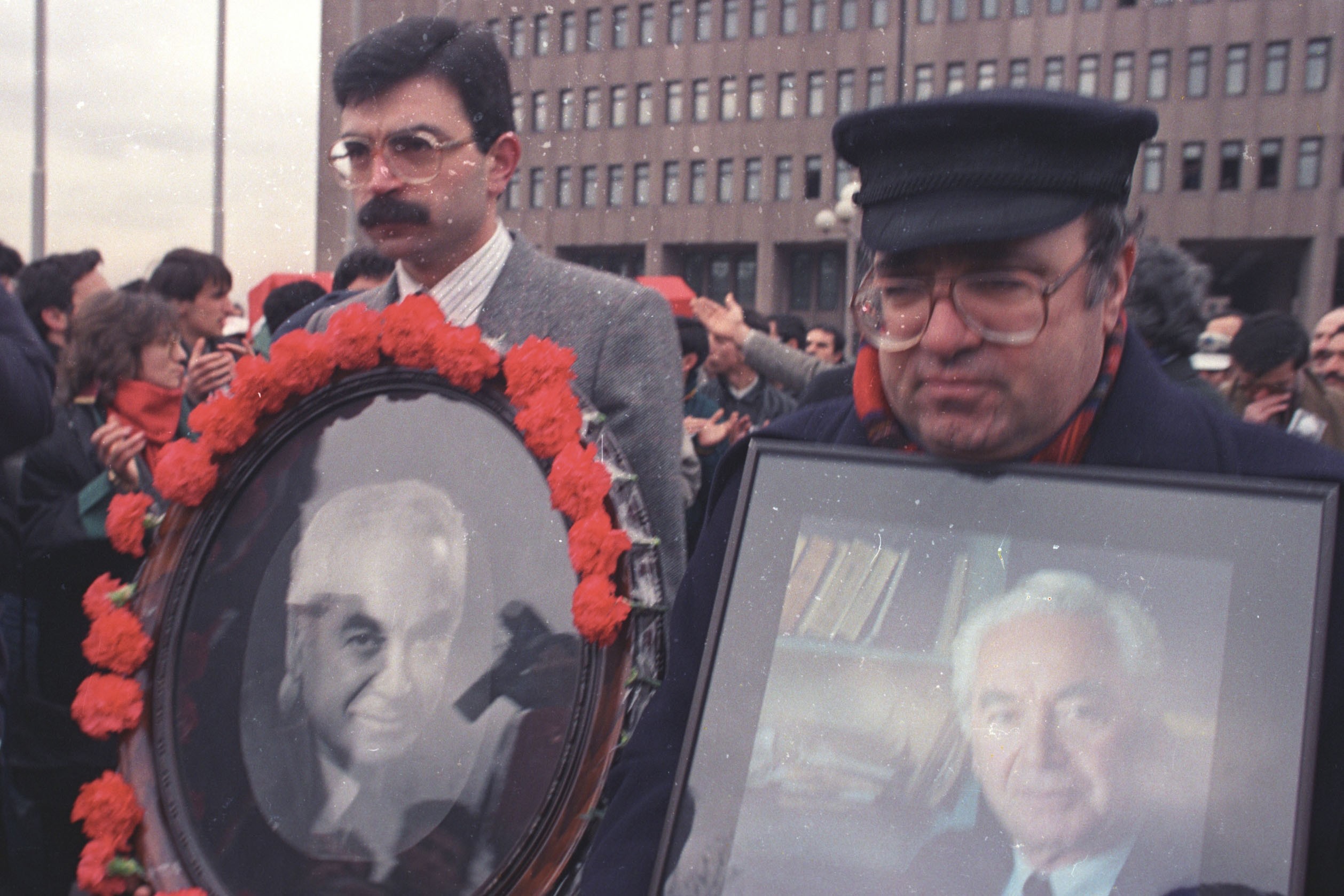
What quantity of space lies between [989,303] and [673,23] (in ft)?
5.78

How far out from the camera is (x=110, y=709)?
194 cm

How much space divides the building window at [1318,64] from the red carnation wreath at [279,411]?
1198 millimetres

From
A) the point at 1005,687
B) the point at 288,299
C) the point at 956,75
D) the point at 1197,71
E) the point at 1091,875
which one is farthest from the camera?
the point at 288,299

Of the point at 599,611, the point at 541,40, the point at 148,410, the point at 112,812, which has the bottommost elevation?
the point at 112,812

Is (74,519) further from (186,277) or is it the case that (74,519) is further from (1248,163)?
(1248,163)

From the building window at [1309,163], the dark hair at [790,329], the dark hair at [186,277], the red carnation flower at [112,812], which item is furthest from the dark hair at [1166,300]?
the dark hair at [790,329]

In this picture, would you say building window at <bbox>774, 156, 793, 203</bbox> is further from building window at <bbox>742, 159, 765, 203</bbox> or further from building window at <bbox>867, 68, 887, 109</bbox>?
building window at <bbox>867, 68, 887, 109</bbox>

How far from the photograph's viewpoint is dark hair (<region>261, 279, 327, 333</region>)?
4.20m

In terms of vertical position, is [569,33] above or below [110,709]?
above

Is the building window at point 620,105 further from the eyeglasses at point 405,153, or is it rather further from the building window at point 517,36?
the eyeglasses at point 405,153

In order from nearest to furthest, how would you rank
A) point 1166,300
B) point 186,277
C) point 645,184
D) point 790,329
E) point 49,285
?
point 1166,300 → point 645,184 → point 186,277 → point 49,285 → point 790,329

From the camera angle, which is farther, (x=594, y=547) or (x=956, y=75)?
(x=594, y=547)

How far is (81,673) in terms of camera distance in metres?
3.22

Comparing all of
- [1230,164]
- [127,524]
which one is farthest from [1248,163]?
[127,524]
